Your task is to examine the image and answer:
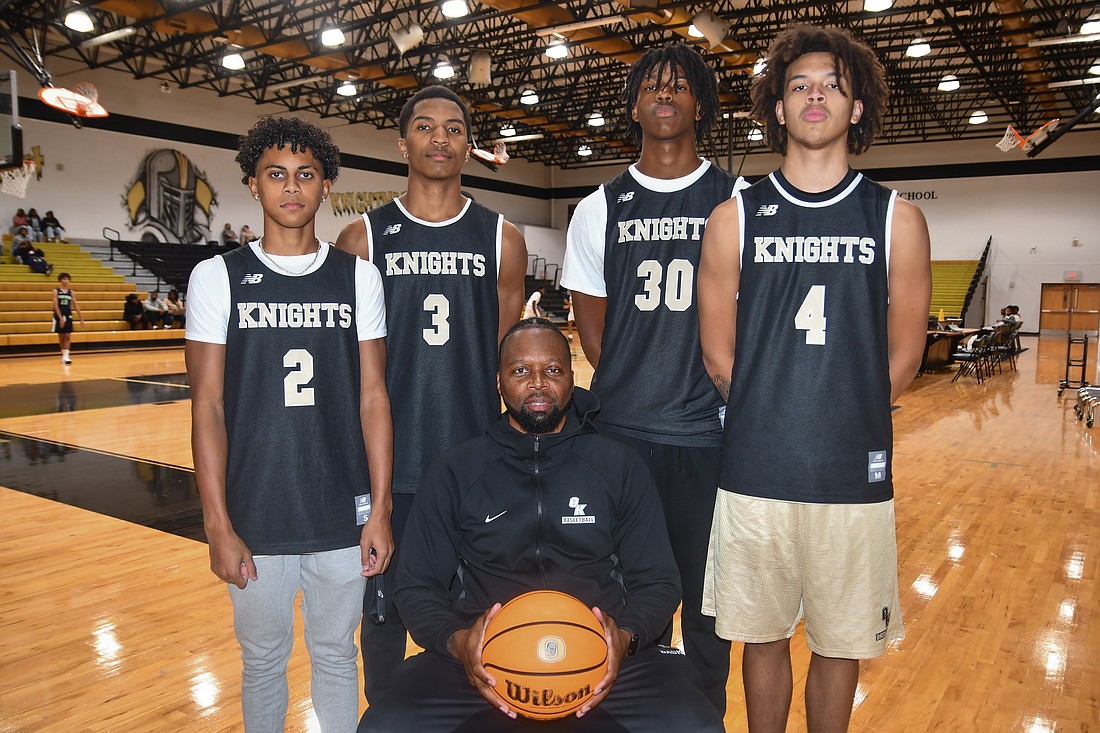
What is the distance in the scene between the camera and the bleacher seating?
19047 millimetres

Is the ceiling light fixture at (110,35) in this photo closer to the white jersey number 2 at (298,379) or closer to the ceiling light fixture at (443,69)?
the ceiling light fixture at (443,69)

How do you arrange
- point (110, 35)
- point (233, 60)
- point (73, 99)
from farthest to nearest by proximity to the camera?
point (233, 60)
point (110, 35)
point (73, 99)

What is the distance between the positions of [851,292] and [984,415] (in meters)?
9.11

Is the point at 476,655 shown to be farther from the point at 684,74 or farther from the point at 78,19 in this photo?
the point at 78,19

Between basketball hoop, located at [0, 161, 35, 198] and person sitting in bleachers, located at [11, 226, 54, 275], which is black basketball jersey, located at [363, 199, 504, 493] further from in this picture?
person sitting in bleachers, located at [11, 226, 54, 275]

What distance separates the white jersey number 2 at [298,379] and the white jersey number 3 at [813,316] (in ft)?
3.83

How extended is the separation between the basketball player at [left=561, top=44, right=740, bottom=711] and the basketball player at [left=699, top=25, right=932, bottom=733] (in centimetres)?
25

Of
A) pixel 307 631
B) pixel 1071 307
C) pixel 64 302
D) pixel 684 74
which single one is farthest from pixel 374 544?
pixel 1071 307

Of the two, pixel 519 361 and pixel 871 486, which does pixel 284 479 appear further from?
pixel 871 486

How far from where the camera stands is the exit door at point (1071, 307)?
2439 centimetres

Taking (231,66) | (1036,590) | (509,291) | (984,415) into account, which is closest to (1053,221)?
(984,415)

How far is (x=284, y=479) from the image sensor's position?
1.97 m

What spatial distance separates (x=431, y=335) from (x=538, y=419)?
0.48 meters

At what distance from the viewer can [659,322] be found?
2.21 meters
